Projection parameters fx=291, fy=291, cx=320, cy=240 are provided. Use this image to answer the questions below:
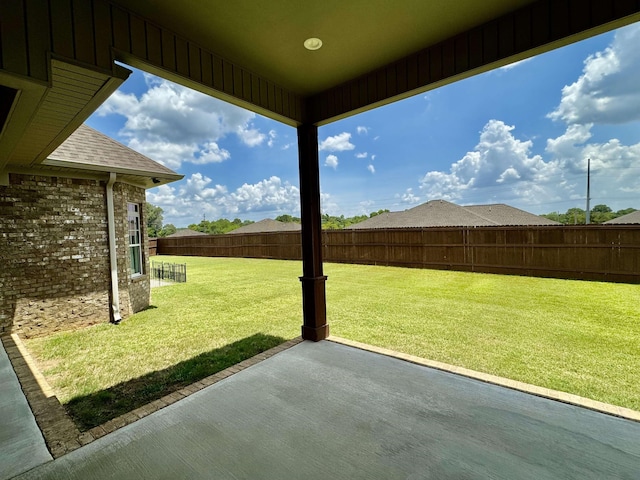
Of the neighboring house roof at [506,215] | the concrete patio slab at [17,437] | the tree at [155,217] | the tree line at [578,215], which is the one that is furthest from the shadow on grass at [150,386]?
the tree at [155,217]

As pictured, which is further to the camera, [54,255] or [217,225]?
[217,225]

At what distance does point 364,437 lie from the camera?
2100 mm

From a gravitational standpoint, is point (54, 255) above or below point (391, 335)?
above

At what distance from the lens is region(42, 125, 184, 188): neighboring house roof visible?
16.8ft

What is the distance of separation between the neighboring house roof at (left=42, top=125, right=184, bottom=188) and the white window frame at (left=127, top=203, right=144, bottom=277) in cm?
68

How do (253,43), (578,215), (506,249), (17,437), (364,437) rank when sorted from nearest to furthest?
(364,437) < (17,437) < (253,43) < (506,249) < (578,215)

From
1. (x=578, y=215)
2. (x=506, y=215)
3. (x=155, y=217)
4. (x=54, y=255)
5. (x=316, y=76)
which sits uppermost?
(x=155, y=217)

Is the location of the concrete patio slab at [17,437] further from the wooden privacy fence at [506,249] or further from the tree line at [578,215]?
the tree line at [578,215]

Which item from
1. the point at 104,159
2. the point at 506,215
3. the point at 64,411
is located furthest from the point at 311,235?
the point at 506,215

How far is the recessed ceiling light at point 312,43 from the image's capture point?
8.27 feet

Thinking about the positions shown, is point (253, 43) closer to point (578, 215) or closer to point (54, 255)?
point (54, 255)

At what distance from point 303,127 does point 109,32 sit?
7.42 feet

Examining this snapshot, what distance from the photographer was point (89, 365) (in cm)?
395

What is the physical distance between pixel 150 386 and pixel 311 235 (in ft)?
8.47
